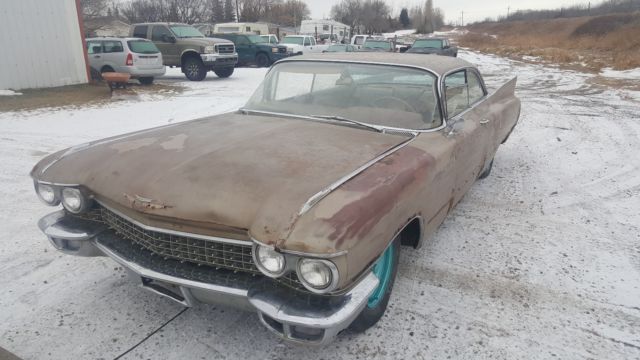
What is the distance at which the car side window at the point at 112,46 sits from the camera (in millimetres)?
13277

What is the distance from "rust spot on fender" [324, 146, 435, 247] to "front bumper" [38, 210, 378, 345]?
0.96 feet

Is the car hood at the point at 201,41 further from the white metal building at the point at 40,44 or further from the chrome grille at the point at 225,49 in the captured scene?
the white metal building at the point at 40,44

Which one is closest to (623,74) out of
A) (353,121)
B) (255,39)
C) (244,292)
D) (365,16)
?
(255,39)

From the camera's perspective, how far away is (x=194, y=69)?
596 inches

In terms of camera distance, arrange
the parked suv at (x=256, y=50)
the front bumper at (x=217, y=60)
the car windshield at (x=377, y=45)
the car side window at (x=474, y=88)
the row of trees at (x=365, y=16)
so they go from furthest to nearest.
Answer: the row of trees at (x=365, y=16)
the car windshield at (x=377, y=45)
the parked suv at (x=256, y=50)
the front bumper at (x=217, y=60)
the car side window at (x=474, y=88)

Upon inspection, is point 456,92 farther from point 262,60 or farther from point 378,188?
point 262,60

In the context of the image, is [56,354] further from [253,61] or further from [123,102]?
[253,61]

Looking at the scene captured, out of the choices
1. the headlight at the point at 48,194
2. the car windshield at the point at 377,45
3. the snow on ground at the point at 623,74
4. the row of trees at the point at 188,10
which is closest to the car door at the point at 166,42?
the car windshield at the point at 377,45

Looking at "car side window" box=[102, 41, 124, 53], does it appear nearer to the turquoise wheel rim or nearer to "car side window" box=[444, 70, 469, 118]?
"car side window" box=[444, 70, 469, 118]

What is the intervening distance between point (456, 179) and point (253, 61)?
758 inches

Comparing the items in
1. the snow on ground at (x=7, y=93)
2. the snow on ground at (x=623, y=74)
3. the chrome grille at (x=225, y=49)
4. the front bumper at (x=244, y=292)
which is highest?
the chrome grille at (x=225, y=49)

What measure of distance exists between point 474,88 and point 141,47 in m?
11.6

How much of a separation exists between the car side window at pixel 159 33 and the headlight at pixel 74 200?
14355 mm

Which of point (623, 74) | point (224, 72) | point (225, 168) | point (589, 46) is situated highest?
point (589, 46)
